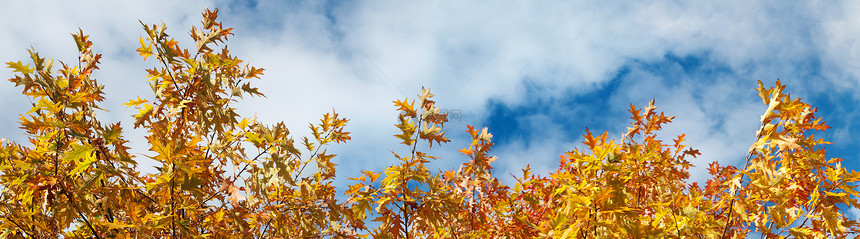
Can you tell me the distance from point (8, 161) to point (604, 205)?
5132 millimetres

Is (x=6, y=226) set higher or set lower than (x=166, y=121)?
lower

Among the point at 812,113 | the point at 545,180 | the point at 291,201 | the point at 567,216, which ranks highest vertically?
the point at 812,113

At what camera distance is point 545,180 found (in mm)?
5562

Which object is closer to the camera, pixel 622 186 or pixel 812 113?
pixel 622 186

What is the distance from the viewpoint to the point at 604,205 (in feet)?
12.6

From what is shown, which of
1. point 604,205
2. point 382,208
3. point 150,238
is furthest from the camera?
point 150,238

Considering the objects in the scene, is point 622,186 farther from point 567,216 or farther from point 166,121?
point 166,121

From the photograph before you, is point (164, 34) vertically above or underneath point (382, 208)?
above

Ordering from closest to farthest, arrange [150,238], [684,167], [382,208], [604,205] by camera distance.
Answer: [604,205] → [382,208] → [150,238] → [684,167]

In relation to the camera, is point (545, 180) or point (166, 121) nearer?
point (166, 121)

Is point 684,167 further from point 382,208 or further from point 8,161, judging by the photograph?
point 8,161

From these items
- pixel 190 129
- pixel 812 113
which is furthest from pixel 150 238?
pixel 812 113

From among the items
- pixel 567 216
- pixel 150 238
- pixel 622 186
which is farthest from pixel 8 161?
pixel 622 186

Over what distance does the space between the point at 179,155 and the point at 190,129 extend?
1.54 metres
